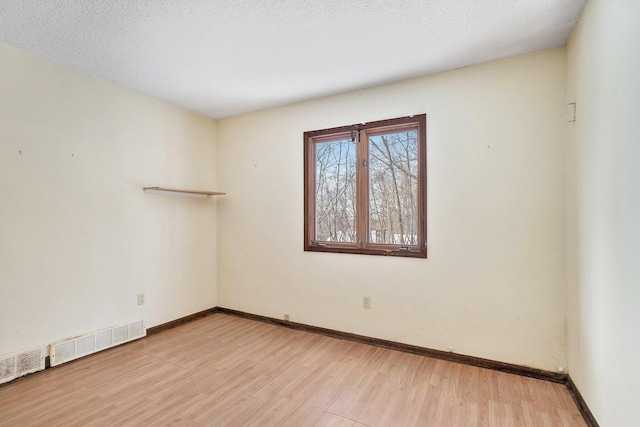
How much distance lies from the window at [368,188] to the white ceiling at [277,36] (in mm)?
529

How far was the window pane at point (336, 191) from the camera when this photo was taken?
320cm

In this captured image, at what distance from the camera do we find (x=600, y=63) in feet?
5.42

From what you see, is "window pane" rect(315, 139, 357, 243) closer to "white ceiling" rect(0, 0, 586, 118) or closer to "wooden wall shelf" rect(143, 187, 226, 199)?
"white ceiling" rect(0, 0, 586, 118)

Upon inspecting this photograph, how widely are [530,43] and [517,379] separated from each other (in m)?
2.51

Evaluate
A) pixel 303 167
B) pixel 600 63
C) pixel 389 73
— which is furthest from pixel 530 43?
pixel 303 167

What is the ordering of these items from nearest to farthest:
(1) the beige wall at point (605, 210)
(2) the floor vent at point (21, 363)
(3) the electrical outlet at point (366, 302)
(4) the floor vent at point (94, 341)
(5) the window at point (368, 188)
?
(1) the beige wall at point (605, 210)
(2) the floor vent at point (21, 363)
(4) the floor vent at point (94, 341)
(5) the window at point (368, 188)
(3) the electrical outlet at point (366, 302)

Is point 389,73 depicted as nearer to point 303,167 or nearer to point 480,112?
point 480,112

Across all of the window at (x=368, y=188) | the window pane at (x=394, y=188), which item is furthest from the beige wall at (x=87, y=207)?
the window pane at (x=394, y=188)

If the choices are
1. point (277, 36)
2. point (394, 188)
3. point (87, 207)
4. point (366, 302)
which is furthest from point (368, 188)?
point (87, 207)

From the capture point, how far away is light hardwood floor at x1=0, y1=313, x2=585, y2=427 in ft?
6.17

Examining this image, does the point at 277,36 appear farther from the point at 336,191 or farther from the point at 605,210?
the point at 605,210

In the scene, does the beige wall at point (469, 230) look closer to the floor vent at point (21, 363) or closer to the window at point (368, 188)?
the window at point (368, 188)

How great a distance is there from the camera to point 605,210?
63.4 inches

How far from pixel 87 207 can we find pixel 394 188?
2.84 metres
